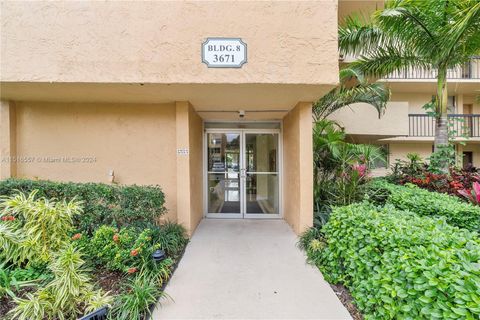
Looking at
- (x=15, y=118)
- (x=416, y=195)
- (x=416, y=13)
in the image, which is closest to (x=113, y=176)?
(x=15, y=118)

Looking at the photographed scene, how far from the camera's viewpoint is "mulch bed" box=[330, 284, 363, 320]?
8.73 feet

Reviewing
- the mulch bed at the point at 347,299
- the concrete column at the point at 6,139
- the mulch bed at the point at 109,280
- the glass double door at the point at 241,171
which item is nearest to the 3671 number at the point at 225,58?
the glass double door at the point at 241,171

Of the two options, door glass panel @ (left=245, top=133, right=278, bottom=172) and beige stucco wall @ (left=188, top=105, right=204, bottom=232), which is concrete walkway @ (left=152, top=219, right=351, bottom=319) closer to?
beige stucco wall @ (left=188, top=105, right=204, bottom=232)

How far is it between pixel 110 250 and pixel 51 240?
28.9 inches

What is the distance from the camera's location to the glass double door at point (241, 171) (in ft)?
21.4

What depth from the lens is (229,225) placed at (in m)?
5.77

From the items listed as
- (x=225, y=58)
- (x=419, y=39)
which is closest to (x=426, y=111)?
(x=419, y=39)

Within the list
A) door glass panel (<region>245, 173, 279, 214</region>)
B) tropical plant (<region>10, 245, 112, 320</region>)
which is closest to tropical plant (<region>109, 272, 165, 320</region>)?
tropical plant (<region>10, 245, 112, 320</region>)

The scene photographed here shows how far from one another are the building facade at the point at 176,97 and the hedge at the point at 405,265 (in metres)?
1.73

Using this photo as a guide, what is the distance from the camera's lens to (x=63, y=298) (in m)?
2.39

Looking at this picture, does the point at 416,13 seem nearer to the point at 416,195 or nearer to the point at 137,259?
the point at 416,195

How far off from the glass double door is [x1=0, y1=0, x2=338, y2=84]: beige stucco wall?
9.26 ft

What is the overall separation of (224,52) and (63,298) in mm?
3994

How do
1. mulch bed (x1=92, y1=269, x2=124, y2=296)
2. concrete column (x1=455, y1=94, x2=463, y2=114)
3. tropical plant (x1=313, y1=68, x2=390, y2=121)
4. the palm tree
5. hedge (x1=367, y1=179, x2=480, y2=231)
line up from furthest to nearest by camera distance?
concrete column (x1=455, y1=94, x2=463, y2=114) < tropical plant (x1=313, y1=68, x2=390, y2=121) < the palm tree < hedge (x1=367, y1=179, x2=480, y2=231) < mulch bed (x1=92, y1=269, x2=124, y2=296)
